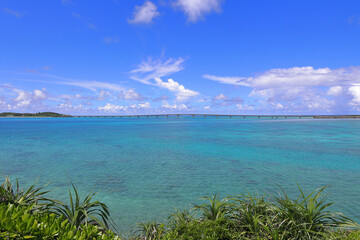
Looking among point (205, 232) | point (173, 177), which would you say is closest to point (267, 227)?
point (205, 232)

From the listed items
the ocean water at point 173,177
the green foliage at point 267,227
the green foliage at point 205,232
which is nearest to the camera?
the green foliage at point 205,232

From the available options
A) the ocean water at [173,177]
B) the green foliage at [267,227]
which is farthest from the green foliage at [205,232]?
the ocean water at [173,177]

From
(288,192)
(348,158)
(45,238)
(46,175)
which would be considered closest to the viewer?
(45,238)

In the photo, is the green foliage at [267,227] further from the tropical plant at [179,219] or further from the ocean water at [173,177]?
the ocean water at [173,177]

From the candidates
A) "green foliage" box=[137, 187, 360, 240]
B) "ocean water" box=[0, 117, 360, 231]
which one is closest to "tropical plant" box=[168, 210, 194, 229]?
"green foliage" box=[137, 187, 360, 240]

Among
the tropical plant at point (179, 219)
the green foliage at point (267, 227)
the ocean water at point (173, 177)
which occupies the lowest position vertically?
the ocean water at point (173, 177)

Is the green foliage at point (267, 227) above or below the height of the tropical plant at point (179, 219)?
above

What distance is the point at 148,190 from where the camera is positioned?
11469mm

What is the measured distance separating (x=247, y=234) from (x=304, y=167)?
577 inches

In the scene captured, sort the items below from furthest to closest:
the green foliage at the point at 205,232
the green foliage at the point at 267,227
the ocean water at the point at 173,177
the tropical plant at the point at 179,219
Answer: the ocean water at the point at 173,177 < the tropical plant at the point at 179,219 < the green foliage at the point at 267,227 < the green foliage at the point at 205,232

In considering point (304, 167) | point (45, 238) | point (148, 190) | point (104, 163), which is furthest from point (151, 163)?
point (45, 238)

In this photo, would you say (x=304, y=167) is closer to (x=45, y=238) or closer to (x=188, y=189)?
(x=188, y=189)

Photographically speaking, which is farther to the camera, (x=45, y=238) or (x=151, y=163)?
(x=151, y=163)

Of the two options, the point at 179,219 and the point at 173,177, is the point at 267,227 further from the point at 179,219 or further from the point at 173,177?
the point at 173,177
